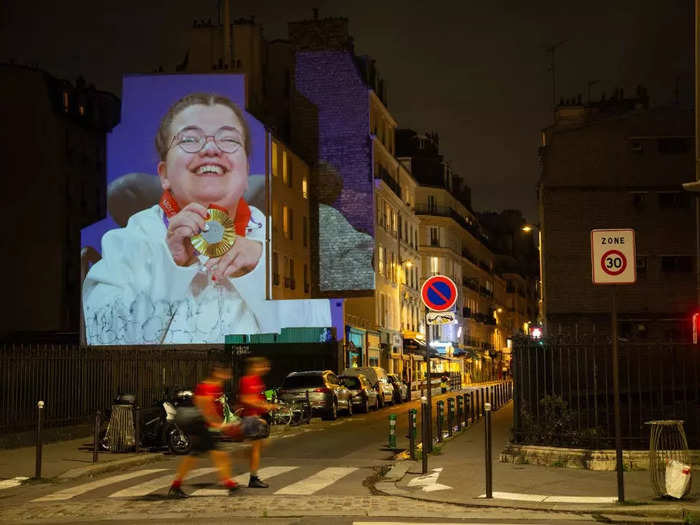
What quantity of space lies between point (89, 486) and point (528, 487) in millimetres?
6190

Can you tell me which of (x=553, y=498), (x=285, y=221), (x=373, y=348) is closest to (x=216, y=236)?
(x=285, y=221)

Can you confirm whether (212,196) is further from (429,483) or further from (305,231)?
(429,483)

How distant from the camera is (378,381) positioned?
42156 mm

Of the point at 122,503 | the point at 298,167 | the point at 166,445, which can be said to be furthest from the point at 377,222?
the point at 122,503

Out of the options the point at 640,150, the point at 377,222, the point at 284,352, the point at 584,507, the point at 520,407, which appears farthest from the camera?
the point at 377,222

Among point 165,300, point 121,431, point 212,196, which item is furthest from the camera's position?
point 165,300

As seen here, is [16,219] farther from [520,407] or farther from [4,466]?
[520,407]

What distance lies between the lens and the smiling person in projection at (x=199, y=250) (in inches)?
2025

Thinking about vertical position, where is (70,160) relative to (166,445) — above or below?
above

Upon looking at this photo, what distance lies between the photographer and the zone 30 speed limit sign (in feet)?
39.9

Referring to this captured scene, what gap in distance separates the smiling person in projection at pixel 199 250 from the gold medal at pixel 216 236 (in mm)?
50

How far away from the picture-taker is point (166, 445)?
68.1 feet

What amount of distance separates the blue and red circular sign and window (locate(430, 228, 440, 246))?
7081 centimetres

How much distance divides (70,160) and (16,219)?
5.27 metres
